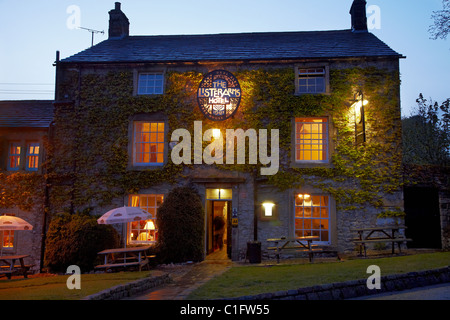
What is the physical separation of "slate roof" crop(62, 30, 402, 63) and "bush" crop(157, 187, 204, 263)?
5.63m

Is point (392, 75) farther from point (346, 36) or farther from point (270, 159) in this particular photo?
point (270, 159)

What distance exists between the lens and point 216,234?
650 inches

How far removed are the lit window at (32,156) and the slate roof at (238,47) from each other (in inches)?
155

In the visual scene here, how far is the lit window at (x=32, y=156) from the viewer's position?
49.9 feet

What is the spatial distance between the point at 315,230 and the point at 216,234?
4901 mm

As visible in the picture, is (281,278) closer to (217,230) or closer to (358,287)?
(358,287)

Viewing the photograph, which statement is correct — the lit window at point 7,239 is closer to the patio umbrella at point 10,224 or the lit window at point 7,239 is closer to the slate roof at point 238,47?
the patio umbrella at point 10,224

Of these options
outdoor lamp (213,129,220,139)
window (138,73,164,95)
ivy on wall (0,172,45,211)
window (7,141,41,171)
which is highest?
window (138,73,164,95)

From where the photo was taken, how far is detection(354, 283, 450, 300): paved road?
6.59 m

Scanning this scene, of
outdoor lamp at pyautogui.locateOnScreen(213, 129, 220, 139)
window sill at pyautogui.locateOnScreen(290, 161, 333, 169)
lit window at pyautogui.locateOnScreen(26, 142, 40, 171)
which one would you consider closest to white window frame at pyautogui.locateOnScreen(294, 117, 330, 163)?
window sill at pyautogui.locateOnScreen(290, 161, 333, 169)

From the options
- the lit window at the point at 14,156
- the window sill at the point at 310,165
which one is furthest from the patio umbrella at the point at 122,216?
the lit window at the point at 14,156

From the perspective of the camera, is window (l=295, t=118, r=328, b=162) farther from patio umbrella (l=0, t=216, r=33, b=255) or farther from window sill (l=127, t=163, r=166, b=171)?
patio umbrella (l=0, t=216, r=33, b=255)

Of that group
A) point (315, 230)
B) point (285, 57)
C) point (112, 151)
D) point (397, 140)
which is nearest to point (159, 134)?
point (112, 151)

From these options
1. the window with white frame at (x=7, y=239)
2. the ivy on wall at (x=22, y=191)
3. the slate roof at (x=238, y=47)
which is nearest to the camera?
the slate roof at (x=238, y=47)
